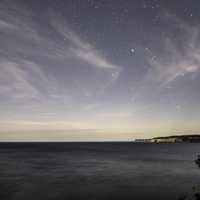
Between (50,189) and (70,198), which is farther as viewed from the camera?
(50,189)

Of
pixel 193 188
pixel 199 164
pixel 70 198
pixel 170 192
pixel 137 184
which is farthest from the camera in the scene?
pixel 199 164

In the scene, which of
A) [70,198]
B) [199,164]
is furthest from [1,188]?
[199,164]

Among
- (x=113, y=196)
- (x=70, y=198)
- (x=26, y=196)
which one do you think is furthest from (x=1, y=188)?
(x=113, y=196)

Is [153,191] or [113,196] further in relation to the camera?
[153,191]

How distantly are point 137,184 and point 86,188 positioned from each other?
888 cm

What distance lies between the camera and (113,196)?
31672mm

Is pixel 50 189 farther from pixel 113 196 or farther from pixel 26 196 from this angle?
pixel 113 196

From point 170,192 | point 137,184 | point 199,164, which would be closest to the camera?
point 170,192

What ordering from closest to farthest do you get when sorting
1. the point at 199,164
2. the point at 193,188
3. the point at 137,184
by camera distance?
the point at 193,188
the point at 137,184
the point at 199,164

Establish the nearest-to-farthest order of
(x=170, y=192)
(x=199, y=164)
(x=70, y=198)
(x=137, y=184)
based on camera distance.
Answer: (x=70, y=198), (x=170, y=192), (x=137, y=184), (x=199, y=164)

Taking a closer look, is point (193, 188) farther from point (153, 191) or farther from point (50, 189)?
point (50, 189)

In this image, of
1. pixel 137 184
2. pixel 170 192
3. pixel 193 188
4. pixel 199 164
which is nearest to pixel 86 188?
pixel 137 184

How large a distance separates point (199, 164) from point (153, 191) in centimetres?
4001

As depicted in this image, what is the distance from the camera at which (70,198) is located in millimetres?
30547
